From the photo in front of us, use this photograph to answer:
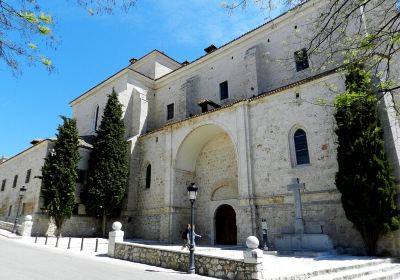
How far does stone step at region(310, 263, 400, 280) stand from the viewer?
25.0 ft

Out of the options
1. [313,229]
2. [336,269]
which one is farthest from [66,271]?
[313,229]

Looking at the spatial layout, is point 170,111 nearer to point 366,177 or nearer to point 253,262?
point 366,177

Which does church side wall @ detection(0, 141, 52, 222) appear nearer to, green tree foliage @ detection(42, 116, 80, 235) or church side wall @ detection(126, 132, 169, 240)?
green tree foliage @ detection(42, 116, 80, 235)

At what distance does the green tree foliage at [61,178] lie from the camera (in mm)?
18100

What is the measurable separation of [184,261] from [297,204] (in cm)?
615

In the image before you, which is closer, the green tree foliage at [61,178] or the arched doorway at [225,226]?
the arched doorway at [225,226]

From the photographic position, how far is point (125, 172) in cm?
2083

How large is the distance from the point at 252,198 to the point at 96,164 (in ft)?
37.3

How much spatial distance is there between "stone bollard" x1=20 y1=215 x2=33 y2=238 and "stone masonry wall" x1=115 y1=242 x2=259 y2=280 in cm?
910

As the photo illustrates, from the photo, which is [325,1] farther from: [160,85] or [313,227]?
[160,85]

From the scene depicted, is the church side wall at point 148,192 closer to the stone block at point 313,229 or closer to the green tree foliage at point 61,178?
the green tree foliage at point 61,178

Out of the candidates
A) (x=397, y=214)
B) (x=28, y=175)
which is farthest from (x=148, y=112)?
(x=397, y=214)

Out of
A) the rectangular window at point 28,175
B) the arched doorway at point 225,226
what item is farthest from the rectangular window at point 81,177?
the arched doorway at point 225,226

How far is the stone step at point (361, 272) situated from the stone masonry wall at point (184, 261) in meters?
1.86
